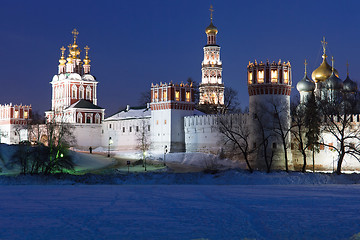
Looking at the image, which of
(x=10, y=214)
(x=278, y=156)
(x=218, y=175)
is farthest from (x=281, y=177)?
(x=10, y=214)

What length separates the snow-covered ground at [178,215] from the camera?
1490 centimetres

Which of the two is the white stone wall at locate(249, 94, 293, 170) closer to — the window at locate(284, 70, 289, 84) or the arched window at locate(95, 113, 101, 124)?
the window at locate(284, 70, 289, 84)

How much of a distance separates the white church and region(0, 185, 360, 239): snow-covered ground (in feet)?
60.3

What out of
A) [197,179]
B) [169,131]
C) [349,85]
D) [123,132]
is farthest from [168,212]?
[123,132]

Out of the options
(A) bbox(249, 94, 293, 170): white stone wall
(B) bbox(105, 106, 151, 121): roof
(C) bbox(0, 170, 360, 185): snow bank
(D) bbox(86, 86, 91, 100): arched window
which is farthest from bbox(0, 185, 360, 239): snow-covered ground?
(D) bbox(86, 86, 91, 100): arched window

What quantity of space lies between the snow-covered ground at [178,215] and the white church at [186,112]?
18384 mm

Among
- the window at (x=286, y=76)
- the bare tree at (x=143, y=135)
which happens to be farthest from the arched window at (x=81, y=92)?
the window at (x=286, y=76)

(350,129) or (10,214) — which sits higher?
(350,129)

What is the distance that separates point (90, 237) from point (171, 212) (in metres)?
4.92

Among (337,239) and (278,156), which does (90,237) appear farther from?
(278,156)

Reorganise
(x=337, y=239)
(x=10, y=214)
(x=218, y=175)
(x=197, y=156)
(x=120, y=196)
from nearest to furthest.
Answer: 1. (x=337, y=239)
2. (x=10, y=214)
3. (x=120, y=196)
4. (x=218, y=175)
5. (x=197, y=156)

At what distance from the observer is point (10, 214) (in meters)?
18.2

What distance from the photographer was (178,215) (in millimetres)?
18062

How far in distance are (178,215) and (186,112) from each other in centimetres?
4211
